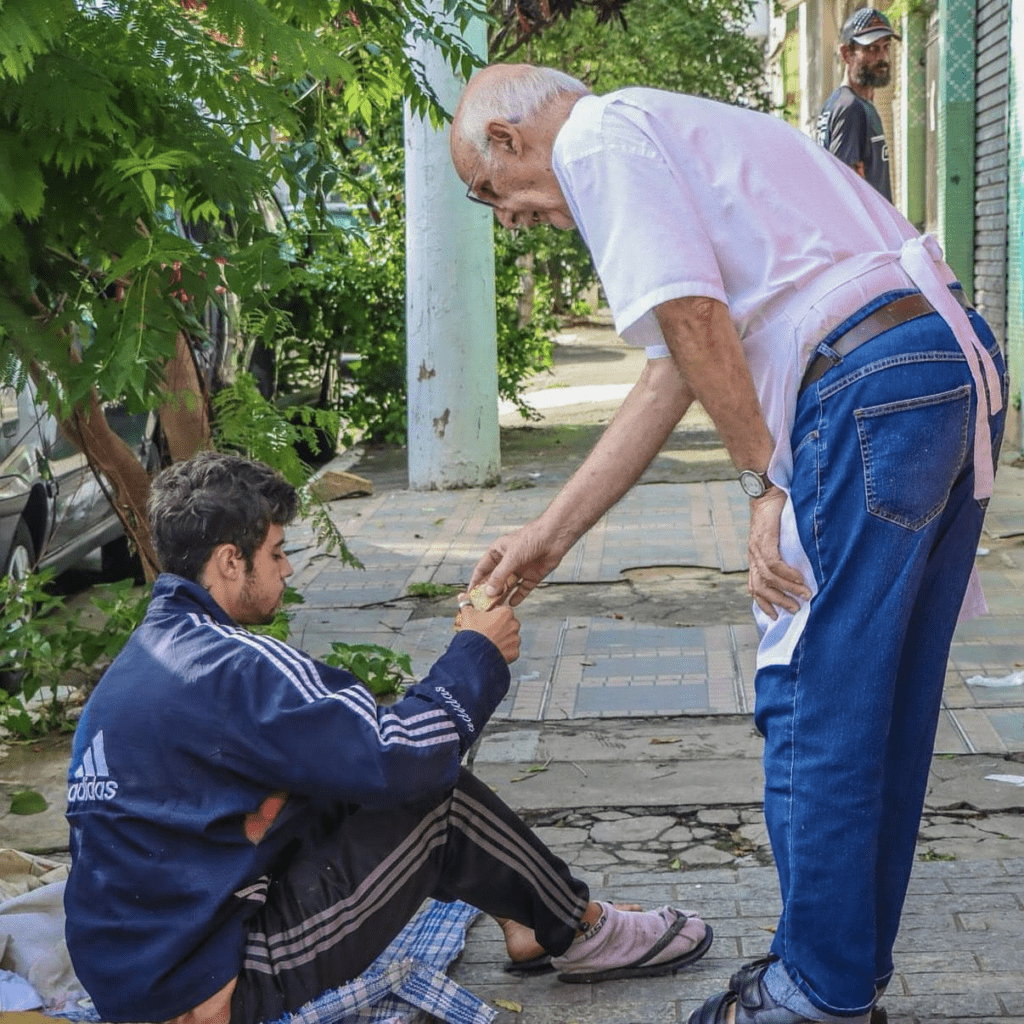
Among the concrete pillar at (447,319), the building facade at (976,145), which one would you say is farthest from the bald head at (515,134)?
the concrete pillar at (447,319)

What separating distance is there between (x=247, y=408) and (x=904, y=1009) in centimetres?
268

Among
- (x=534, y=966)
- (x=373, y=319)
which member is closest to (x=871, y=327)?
(x=534, y=966)

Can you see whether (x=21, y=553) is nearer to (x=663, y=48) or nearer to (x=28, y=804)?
(x=28, y=804)

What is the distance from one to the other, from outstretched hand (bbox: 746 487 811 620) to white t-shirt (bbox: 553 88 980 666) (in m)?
0.02

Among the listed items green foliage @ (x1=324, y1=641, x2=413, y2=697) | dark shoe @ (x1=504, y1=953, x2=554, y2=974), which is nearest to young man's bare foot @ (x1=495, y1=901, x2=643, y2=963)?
dark shoe @ (x1=504, y1=953, x2=554, y2=974)

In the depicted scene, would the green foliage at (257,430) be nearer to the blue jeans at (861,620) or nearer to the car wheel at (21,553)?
the car wheel at (21,553)

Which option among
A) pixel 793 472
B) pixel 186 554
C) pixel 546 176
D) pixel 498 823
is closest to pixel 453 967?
pixel 498 823

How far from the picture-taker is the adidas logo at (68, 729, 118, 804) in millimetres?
2525

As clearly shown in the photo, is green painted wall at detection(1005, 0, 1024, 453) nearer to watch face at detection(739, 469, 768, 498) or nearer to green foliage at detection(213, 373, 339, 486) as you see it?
green foliage at detection(213, 373, 339, 486)

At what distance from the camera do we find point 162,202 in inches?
143

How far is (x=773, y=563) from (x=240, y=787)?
0.94m

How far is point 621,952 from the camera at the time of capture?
3.14 metres

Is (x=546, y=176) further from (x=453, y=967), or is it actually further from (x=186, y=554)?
(x=453, y=967)

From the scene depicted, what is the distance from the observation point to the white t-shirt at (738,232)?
2334 millimetres
